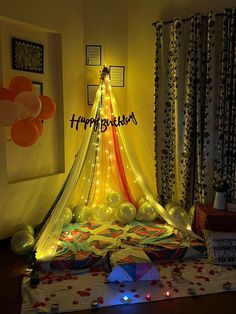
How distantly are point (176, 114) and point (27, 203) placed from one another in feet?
6.76

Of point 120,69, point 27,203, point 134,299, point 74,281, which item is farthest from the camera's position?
point 120,69

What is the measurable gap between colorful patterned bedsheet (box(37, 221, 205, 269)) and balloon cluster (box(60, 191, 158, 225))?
0.09 m

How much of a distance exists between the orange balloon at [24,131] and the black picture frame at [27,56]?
87 centimetres

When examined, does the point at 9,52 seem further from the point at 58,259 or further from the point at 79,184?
the point at 58,259

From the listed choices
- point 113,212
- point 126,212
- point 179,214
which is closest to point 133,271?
point 179,214

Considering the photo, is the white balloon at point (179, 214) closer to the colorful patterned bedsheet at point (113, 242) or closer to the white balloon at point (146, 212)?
the colorful patterned bedsheet at point (113, 242)

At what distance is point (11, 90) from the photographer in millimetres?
2996

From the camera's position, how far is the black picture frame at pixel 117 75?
4234 mm

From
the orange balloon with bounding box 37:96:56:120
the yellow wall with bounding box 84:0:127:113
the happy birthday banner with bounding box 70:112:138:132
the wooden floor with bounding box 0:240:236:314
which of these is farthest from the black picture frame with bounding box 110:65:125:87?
the wooden floor with bounding box 0:240:236:314

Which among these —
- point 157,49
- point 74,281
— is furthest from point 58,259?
point 157,49

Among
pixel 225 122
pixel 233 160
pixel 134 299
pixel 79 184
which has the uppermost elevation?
pixel 225 122

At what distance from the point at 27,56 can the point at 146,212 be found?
7.68ft

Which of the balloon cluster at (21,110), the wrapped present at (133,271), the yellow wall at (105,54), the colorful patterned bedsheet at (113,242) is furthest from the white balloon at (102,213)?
the balloon cluster at (21,110)

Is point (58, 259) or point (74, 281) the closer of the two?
point (74, 281)
